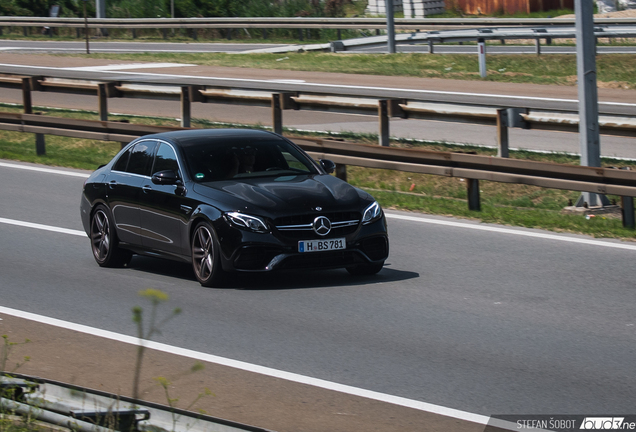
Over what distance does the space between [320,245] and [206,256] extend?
1.10 metres

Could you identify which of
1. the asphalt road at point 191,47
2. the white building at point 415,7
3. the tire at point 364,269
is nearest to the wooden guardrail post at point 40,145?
the tire at point 364,269

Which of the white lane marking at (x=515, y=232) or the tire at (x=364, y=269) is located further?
the white lane marking at (x=515, y=232)

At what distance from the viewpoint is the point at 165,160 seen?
34.6 feet

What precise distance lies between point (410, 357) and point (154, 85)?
13744 mm

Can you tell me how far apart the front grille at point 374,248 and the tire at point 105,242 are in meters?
2.79

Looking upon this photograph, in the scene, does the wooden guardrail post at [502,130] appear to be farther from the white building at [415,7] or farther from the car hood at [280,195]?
the white building at [415,7]

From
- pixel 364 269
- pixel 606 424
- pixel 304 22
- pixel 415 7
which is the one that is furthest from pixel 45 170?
pixel 415 7

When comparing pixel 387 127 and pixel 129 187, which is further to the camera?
pixel 387 127

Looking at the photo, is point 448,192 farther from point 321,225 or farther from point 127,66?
point 127,66

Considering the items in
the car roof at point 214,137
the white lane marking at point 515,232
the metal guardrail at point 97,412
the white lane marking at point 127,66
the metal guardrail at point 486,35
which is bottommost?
the white lane marking at point 515,232

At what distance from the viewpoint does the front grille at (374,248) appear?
9750 mm

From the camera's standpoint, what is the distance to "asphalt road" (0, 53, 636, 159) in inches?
759

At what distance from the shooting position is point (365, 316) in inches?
333

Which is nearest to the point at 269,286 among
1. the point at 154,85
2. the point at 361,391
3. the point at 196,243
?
the point at 196,243
